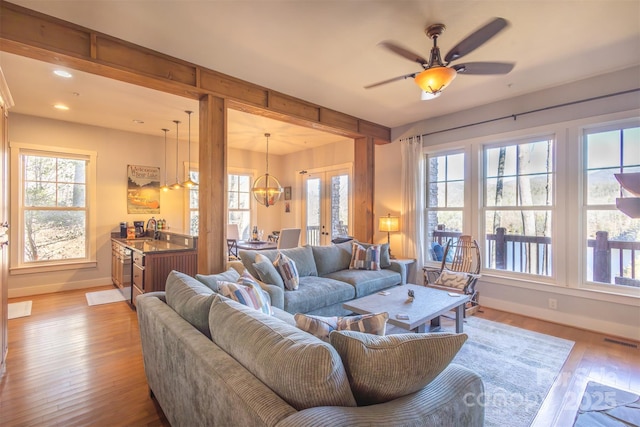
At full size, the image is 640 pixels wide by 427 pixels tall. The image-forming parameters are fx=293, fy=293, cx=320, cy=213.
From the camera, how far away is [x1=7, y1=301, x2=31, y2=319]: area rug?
3.77 meters

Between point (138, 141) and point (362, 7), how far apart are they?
518cm

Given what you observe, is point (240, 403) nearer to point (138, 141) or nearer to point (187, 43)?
point (187, 43)

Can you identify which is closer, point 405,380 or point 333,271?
point 405,380

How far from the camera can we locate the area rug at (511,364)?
2031 mm

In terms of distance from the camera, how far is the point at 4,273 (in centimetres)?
262

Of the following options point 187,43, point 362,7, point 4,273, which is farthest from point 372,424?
point 4,273

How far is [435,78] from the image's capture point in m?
2.35

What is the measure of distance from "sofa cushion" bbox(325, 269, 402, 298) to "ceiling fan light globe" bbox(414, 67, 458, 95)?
229 centimetres

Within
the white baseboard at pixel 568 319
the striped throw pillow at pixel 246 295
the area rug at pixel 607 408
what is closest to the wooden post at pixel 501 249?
the white baseboard at pixel 568 319

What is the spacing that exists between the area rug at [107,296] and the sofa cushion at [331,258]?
2.88m

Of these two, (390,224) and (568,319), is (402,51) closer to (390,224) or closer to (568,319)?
(390,224)

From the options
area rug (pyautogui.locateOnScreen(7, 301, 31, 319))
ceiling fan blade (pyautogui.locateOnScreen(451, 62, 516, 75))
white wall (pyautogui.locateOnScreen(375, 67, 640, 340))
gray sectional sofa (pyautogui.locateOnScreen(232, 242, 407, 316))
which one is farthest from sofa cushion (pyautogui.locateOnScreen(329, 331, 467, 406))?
area rug (pyautogui.locateOnScreen(7, 301, 31, 319))

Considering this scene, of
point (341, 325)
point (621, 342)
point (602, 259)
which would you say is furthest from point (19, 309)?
point (602, 259)

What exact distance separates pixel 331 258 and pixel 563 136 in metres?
3.30
